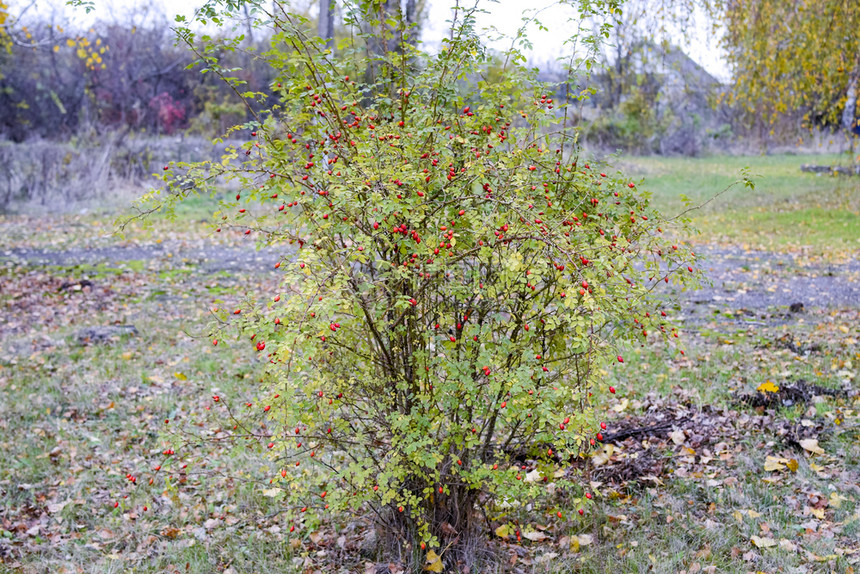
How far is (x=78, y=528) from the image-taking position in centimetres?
416

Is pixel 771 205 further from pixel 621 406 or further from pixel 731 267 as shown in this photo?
pixel 621 406

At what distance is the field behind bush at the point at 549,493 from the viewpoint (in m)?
3.69

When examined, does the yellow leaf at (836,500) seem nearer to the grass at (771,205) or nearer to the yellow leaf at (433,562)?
the yellow leaf at (433,562)

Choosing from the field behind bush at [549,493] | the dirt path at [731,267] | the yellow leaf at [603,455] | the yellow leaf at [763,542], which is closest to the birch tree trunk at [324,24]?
the dirt path at [731,267]

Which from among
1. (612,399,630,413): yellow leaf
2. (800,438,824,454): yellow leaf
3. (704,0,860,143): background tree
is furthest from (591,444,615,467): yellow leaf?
(704,0,860,143): background tree

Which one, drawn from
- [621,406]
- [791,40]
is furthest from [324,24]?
[791,40]

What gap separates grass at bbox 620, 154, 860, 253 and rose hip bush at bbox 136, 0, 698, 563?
5833 mm

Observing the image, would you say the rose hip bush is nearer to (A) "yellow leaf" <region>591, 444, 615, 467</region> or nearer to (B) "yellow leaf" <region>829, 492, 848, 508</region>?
(A) "yellow leaf" <region>591, 444, 615, 467</region>

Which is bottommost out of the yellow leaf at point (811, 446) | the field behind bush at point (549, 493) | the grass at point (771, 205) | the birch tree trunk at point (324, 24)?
the field behind bush at point (549, 493)

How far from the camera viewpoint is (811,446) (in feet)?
14.3

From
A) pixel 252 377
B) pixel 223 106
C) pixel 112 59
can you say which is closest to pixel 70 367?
pixel 252 377

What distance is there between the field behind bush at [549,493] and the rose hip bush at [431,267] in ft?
1.54

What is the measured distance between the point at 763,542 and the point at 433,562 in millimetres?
1704

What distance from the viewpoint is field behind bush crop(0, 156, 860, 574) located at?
12.1ft
